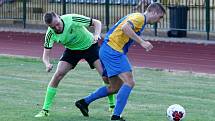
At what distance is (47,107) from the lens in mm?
12195

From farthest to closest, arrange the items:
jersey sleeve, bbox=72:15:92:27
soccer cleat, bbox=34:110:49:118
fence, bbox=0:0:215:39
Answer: fence, bbox=0:0:215:39, jersey sleeve, bbox=72:15:92:27, soccer cleat, bbox=34:110:49:118

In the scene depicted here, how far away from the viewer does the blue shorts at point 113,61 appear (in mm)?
11430

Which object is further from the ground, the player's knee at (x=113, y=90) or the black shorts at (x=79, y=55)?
the black shorts at (x=79, y=55)

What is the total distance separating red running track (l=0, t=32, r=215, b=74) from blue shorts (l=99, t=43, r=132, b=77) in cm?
909

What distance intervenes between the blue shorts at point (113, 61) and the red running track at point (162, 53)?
9092 millimetres

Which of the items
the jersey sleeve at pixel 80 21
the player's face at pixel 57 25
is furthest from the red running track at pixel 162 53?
the player's face at pixel 57 25

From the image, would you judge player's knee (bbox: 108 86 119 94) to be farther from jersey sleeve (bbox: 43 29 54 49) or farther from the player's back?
jersey sleeve (bbox: 43 29 54 49)

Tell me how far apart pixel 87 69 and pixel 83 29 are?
7994 millimetres

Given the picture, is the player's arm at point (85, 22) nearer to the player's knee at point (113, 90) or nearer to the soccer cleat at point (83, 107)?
the player's knee at point (113, 90)

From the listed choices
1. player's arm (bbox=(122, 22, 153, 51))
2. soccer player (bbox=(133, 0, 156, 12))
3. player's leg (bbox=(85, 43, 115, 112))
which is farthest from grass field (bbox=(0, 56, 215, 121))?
soccer player (bbox=(133, 0, 156, 12))

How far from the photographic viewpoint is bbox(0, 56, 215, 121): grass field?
12430 millimetres

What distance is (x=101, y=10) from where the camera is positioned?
32281mm

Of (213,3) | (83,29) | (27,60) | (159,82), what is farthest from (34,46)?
(83,29)

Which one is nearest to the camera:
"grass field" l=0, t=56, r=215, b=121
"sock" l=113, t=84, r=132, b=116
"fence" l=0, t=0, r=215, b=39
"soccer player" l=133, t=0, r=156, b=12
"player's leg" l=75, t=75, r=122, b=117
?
"sock" l=113, t=84, r=132, b=116
